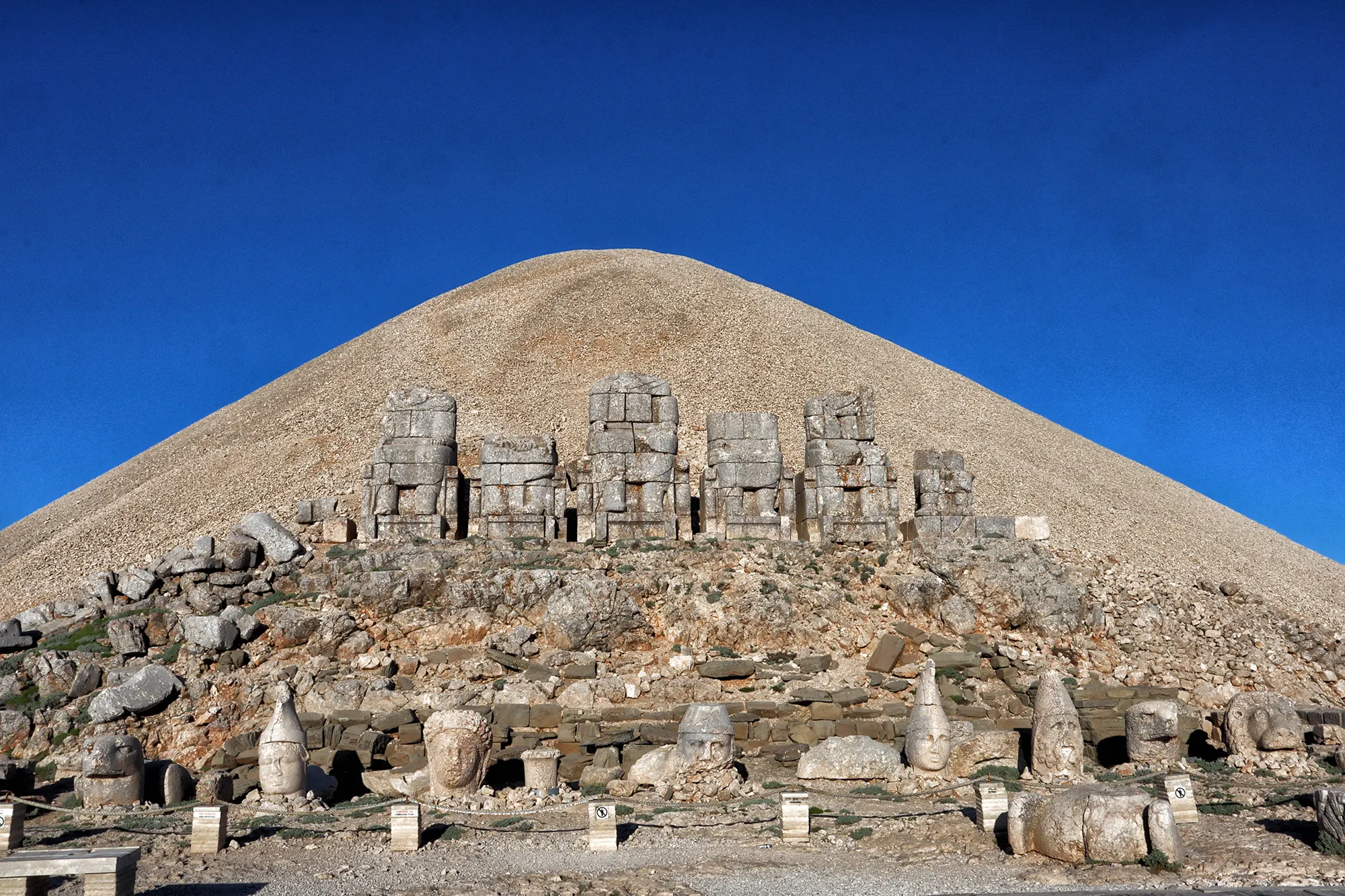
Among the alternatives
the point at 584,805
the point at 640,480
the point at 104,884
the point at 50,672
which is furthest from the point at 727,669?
the point at 50,672

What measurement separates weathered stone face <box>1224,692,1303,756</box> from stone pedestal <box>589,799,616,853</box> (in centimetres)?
815

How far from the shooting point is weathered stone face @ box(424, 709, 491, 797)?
1143 cm

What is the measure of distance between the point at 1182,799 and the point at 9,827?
35.4 feet

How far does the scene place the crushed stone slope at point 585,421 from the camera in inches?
1188

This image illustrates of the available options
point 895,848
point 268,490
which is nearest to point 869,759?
point 895,848

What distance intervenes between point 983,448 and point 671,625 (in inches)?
906

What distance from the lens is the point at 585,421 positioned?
33531 mm

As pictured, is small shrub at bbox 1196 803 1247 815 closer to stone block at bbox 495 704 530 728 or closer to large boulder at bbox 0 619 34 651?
stone block at bbox 495 704 530 728

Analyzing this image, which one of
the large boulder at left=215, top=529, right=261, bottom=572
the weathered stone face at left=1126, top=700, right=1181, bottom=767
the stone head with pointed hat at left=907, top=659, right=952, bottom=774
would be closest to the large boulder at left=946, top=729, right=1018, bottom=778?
the stone head with pointed hat at left=907, top=659, right=952, bottom=774

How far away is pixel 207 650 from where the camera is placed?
49.2 feet

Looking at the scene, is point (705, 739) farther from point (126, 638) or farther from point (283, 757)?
point (126, 638)

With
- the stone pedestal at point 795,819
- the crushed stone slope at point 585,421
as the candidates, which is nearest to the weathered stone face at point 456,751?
the stone pedestal at point 795,819

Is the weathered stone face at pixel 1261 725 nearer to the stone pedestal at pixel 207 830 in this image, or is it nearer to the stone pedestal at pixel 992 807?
the stone pedestal at pixel 992 807

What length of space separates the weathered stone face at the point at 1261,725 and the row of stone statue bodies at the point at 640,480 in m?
6.81
